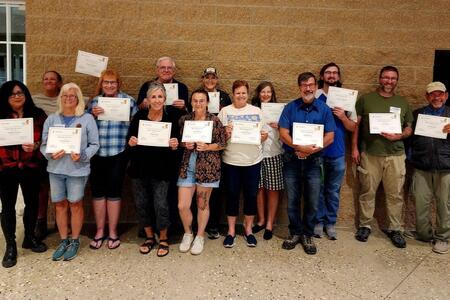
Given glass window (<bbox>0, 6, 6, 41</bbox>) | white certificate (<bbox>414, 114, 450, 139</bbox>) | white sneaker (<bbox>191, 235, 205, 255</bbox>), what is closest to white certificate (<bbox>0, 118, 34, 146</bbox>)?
white sneaker (<bbox>191, 235, 205, 255</bbox>)

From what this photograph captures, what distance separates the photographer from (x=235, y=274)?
323 cm

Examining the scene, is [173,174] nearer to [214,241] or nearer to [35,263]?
[214,241]

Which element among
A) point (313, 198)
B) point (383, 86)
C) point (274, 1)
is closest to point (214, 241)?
point (313, 198)

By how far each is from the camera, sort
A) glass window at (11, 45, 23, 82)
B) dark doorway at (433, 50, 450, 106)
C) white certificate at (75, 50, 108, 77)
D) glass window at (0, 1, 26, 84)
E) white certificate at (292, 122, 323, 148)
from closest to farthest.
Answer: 1. white certificate at (292, 122, 323, 148)
2. white certificate at (75, 50, 108, 77)
3. dark doorway at (433, 50, 450, 106)
4. glass window at (0, 1, 26, 84)
5. glass window at (11, 45, 23, 82)

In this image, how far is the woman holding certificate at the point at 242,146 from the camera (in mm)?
3525

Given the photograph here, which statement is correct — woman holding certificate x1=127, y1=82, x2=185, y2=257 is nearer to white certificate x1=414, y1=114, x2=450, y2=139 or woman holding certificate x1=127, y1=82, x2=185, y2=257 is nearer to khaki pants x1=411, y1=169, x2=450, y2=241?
white certificate x1=414, y1=114, x2=450, y2=139

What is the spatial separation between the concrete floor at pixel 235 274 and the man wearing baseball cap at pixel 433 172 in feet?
0.94

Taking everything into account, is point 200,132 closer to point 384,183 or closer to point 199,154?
point 199,154

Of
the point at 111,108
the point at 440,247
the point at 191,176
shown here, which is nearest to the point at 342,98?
the point at 191,176

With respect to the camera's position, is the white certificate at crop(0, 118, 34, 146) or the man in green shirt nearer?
the white certificate at crop(0, 118, 34, 146)

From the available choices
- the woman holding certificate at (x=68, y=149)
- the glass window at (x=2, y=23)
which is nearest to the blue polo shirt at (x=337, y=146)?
the woman holding certificate at (x=68, y=149)

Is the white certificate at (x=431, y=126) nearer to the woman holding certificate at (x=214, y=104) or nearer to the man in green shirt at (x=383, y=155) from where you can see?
the man in green shirt at (x=383, y=155)

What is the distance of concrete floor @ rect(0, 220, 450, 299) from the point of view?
2.93 m

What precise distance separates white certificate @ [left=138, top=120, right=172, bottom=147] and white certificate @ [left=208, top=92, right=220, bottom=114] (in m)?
0.71
